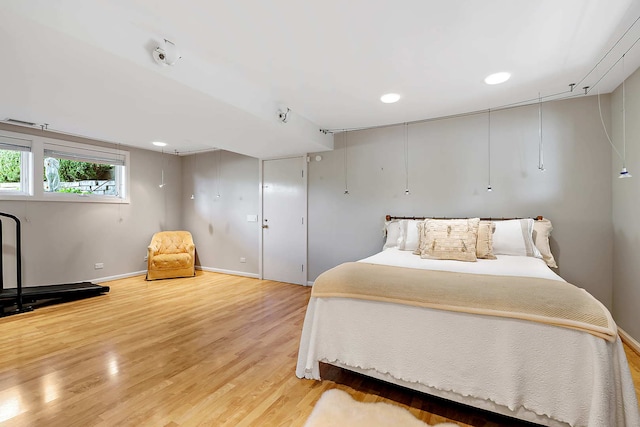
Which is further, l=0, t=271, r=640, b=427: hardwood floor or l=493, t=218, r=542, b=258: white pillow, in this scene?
l=493, t=218, r=542, b=258: white pillow

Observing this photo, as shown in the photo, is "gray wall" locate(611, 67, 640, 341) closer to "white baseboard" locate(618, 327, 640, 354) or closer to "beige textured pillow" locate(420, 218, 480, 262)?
"white baseboard" locate(618, 327, 640, 354)

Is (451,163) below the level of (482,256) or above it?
above

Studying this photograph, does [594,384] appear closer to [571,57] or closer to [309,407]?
[309,407]

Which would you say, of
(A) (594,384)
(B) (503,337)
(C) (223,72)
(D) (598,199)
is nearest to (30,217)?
(C) (223,72)

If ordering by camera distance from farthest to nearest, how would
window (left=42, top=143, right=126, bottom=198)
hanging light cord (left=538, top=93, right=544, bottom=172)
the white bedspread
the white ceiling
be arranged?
window (left=42, top=143, right=126, bottom=198)
hanging light cord (left=538, top=93, right=544, bottom=172)
the white ceiling
the white bedspread

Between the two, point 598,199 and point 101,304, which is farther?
point 101,304

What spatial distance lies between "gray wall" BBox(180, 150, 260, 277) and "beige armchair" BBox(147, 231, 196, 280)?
409 mm

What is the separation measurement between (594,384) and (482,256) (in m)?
1.51

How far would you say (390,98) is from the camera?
10.1ft

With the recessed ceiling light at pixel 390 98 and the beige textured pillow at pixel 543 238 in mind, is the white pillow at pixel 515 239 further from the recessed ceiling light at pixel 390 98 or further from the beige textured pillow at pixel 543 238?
the recessed ceiling light at pixel 390 98

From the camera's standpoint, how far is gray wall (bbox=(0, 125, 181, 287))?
395 centimetres

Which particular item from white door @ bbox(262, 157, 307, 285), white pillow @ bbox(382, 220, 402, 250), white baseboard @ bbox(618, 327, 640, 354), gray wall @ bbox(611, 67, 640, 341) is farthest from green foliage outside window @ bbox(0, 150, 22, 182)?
white baseboard @ bbox(618, 327, 640, 354)

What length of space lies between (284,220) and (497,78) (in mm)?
3382

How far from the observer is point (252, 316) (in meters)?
3.27
